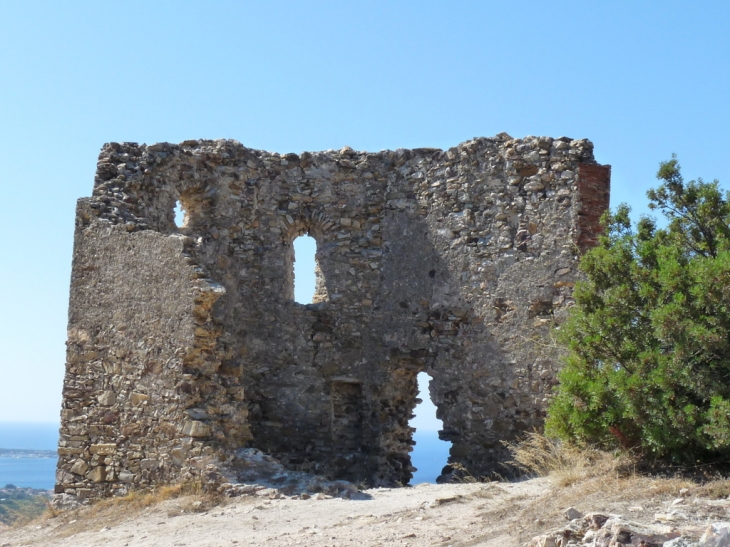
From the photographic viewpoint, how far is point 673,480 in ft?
24.0

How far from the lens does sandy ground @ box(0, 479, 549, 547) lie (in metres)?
7.29

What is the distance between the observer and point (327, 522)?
27.1 ft

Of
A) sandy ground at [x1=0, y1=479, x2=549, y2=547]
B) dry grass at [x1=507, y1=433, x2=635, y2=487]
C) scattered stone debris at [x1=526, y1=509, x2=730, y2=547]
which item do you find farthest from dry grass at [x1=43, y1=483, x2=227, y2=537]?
scattered stone debris at [x1=526, y1=509, x2=730, y2=547]

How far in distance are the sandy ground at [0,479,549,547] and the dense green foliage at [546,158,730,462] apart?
1.03 metres

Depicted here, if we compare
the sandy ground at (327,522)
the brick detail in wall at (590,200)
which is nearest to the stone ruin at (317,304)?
the brick detail in wall at (590,200)

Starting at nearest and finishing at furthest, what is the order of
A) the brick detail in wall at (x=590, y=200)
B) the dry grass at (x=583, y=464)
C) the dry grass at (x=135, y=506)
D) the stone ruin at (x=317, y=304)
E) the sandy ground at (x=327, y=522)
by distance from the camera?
the sandy ground at (x=327, y=522)
the dry grass at (x=583, y=464)
the dry grass at (x=135, y=506)
the stone ruin at (x=317, y=304)
the brick detail in wall at (x=590, y=200)

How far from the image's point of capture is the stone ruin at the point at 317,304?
10727mm

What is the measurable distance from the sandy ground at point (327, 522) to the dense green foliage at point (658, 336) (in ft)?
3.38

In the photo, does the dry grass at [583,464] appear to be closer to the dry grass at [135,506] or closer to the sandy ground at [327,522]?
the sandy ground at [327,522]

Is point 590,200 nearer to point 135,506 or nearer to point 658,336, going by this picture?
point 658,336

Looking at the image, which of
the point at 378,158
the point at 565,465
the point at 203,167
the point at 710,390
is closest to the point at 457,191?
the point at 378,158

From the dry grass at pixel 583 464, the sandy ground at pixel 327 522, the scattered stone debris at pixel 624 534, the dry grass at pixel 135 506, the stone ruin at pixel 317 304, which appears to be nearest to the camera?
the scattered stone debris at pixel 624 534

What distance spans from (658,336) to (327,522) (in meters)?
3.47

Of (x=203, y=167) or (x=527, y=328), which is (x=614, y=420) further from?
(x=203, y=167)
